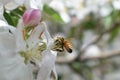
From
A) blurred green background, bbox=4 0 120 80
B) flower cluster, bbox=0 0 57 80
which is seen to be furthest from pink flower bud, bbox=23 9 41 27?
blurred green background, bbox=4 0 120 80

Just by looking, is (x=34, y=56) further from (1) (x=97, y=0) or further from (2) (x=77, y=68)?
(2) (x=77, y=68)

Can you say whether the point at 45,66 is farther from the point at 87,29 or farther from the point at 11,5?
the point at 87,29

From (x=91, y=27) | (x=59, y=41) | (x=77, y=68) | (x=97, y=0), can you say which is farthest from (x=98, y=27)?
(x=59, y=41)

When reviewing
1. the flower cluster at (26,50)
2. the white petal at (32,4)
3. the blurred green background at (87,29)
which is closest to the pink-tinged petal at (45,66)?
the flower cluster at (26,50)

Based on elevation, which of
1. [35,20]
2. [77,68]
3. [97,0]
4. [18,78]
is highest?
[97,0]

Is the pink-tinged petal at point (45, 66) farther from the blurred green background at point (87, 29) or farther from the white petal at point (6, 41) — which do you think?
the blurred green background at point (87, 29)

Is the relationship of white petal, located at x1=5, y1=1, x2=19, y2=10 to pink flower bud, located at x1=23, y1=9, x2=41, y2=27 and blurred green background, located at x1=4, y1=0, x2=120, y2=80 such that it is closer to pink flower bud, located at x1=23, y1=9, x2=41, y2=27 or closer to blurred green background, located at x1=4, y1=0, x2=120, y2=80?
pink flower bud, located at x1=23, y1=9, x2=41, y2=27
